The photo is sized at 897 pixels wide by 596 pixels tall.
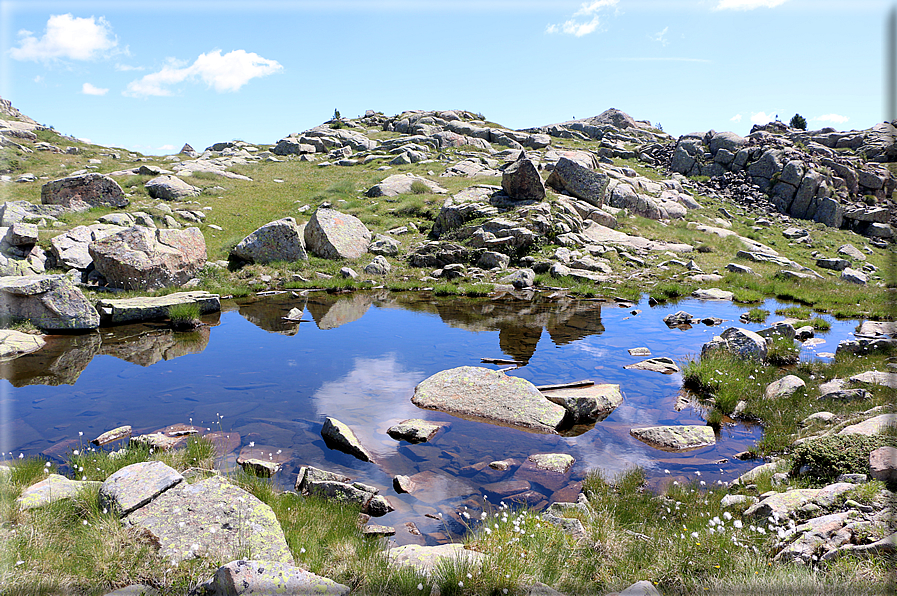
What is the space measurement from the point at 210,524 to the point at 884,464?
8.98m

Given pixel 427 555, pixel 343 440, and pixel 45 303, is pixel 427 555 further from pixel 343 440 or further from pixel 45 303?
pixel 45 303

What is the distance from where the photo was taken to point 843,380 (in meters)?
11.8

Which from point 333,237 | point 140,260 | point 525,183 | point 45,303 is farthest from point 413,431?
point 525,183

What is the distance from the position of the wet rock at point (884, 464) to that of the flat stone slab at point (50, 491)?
11.1m

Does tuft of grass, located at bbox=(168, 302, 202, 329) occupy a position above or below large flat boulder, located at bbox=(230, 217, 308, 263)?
below

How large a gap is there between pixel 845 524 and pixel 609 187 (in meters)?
42.8

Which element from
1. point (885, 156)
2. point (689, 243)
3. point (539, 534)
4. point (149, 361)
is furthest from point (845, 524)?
point (885, 156)

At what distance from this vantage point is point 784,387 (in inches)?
467

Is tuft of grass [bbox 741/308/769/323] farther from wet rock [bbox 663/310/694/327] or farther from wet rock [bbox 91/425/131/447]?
wet rock [bbox 91/425/131/447]

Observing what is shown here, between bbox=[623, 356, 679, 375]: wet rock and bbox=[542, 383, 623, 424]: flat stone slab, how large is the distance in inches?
118

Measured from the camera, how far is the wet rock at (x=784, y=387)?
11633 millimetres

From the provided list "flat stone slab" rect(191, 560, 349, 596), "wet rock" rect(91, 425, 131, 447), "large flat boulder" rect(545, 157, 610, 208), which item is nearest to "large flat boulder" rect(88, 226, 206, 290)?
"wet rock" rect(91, 425, 131, 447)

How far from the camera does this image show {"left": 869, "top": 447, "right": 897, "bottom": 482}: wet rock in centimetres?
618

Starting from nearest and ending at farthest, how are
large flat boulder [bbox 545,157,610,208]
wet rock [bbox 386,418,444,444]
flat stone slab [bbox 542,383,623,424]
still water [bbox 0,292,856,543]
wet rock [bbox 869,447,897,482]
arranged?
1. wet rock [bbox 869,447,897,482]
2. still water [bbox 0,292,856,543]
3. wet rock [bbox 386,418,444,444]
4. flat stone slab [bbox 542,383,623,424]
5. large flat boulder [bbox 545,157,610,208]
